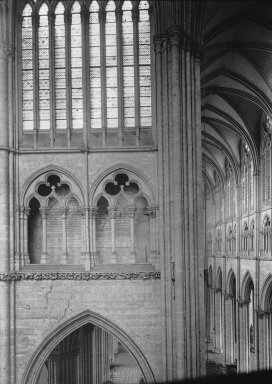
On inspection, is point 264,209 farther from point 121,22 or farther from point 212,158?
point 121,22

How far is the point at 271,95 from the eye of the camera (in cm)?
2438

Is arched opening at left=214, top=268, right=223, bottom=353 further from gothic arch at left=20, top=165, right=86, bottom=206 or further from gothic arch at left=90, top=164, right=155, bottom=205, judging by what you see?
gothic arch at left=20, top=165, right=86, bottom=206

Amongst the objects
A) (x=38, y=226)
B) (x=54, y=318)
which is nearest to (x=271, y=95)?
(x=38, y=226)

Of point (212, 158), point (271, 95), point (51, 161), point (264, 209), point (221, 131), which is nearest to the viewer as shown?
point (51, 161)

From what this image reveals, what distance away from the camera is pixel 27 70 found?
17.2 meters

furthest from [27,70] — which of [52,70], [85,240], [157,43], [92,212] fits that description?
[85,240]

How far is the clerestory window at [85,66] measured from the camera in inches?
669

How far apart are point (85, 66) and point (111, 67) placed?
35.5 inches

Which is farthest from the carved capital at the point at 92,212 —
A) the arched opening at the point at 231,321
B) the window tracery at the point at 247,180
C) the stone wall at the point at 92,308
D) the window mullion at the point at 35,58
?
the arched opening at the point at 231,321

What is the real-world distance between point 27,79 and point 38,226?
5.17m

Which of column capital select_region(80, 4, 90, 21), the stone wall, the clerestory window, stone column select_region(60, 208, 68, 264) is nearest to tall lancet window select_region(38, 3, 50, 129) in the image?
the clerestory window

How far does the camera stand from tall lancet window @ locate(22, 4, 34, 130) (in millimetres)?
17172

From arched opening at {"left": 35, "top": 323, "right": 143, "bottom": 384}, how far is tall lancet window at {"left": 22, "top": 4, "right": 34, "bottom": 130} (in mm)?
9166

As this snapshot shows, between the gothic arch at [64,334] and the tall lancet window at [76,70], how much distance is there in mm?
6580
